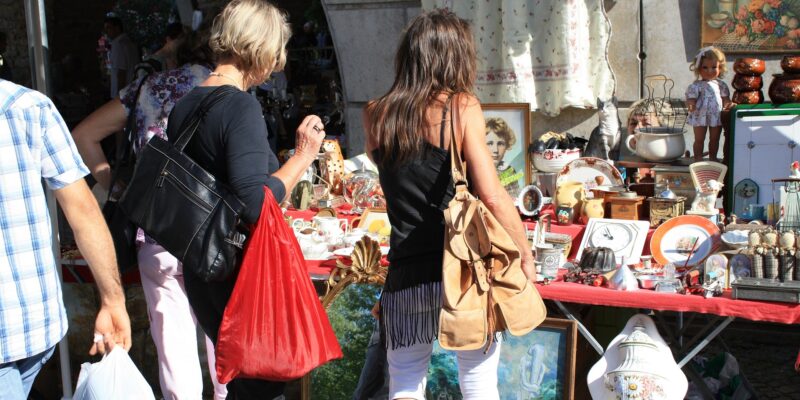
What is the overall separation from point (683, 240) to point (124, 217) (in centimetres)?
202

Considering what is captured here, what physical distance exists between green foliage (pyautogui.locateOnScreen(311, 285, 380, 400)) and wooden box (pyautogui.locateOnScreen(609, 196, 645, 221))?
40.3 inches

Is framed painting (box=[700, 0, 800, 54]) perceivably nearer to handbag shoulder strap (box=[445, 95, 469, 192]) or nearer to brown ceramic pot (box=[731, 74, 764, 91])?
brown ceramic pot (box=[731, 74, 764, 91])

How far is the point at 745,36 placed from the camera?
16.3ft

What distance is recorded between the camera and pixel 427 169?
2.33m

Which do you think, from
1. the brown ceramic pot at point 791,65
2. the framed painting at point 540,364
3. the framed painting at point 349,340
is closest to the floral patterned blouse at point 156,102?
the framed painting at point 349,340

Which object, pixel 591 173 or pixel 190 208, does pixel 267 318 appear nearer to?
pixel 190 208

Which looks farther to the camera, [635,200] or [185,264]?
[635,200]

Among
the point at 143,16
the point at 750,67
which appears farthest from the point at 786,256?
the point at 143,16

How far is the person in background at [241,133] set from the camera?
2301mm

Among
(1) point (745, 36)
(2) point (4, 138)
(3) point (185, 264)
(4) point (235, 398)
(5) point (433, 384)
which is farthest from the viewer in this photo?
(1) point (745, 36)

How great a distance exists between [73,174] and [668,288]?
1.94m

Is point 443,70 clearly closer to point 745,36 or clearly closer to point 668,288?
point 668,288

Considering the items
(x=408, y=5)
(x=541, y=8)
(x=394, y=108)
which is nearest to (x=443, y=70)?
(x=394, y=108)

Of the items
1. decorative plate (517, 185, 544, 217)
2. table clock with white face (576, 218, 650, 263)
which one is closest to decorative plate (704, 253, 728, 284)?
table clock with white face (576, 218, 650, 263)
